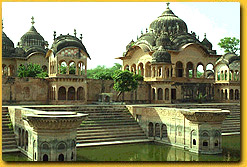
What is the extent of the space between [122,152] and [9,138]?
15.2ft

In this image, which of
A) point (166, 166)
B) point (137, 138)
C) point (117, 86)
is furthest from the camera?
point (117, 86)

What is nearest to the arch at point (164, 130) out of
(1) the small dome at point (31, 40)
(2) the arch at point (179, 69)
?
(2) the arch at point (179, 69)

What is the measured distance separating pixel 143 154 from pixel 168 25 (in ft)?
51.8

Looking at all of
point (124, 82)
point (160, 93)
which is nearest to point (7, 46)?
point (124, 82)

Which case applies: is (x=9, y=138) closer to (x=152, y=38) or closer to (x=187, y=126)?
(x=187, y=126)

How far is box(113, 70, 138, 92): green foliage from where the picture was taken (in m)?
21.5

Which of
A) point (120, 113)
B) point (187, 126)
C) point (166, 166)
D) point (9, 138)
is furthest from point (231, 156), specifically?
point (9, 138)

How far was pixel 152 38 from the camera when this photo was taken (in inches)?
1027

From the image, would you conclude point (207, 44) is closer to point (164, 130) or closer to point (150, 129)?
point (164, 130)

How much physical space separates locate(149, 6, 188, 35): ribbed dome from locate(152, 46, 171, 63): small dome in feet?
14.6

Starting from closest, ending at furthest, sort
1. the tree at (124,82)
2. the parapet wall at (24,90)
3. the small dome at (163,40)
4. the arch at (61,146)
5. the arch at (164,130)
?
the arch at (61,146), the arch at (164,130), the parapet wall at (24,90), the tree at (124,82), the small dome at (163,40)

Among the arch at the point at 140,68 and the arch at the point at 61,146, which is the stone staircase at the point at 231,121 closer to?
the arch at the point at 140,68

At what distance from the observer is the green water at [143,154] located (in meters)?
12.7

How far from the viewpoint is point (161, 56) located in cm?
2273
